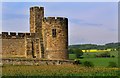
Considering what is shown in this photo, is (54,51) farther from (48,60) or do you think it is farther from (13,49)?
(13,49)

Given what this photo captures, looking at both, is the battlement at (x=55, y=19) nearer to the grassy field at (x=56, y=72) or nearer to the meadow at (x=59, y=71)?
the meadow at (x=59, y=71)

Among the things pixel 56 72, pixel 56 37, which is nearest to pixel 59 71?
pixel 56 72

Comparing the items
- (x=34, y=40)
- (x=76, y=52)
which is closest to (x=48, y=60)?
(x=34, y=40)

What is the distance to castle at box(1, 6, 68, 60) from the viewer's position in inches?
1592

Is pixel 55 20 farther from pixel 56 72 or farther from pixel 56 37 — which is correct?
pixel 56 72

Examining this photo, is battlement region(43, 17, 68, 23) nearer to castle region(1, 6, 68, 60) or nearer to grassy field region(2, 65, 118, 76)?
castle region(1, 6, 68, 60)

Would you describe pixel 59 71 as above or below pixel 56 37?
below

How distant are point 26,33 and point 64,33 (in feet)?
14.7

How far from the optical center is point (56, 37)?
4038 centimetres

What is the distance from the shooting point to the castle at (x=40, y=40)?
40.4m

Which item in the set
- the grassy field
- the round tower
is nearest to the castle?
the round tower

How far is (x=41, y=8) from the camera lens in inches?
1698

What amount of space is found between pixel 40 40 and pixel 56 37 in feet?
8.19

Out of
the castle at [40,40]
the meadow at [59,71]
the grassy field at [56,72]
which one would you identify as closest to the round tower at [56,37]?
the castle at [40,40]
